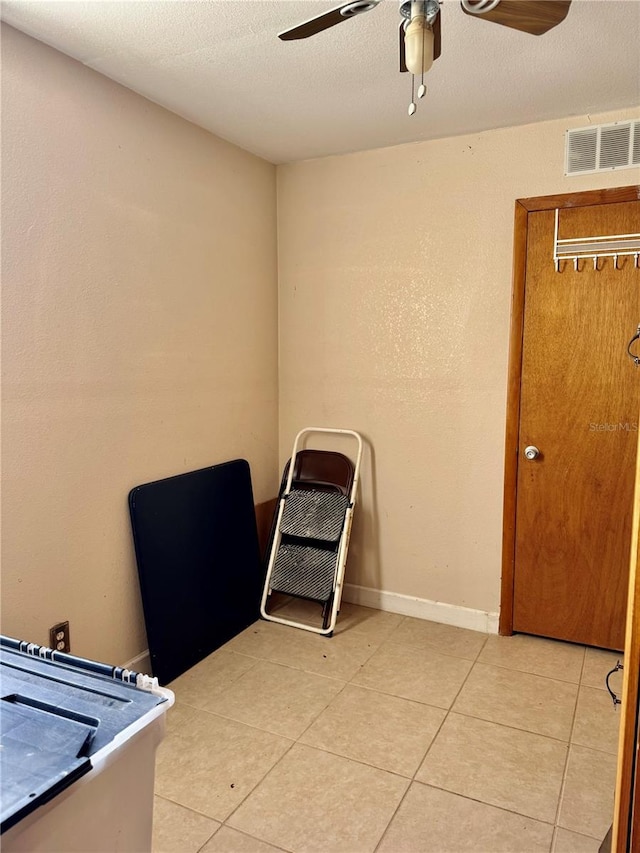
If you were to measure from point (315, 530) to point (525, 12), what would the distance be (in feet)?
7.99

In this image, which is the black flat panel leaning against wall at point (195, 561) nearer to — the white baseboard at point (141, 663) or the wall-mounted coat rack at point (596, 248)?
the white baseboard at point (141, 663)

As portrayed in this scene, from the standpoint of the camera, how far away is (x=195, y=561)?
2752mm

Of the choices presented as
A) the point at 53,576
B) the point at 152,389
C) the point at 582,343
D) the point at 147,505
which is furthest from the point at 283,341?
the point at 53,576

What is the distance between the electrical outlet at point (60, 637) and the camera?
2.19 meters

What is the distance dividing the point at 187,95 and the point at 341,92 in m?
0.64

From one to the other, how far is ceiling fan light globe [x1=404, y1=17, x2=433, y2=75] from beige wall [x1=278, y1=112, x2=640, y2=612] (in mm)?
1511

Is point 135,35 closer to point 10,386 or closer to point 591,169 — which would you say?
point 10,386

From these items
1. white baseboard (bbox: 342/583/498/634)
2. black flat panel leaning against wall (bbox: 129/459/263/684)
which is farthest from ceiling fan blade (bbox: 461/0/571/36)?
white baseboard (bbox: 342/583/498/634)

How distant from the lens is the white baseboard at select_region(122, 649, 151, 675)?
2.54 meters

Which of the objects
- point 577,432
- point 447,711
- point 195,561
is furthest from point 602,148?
point 195,561

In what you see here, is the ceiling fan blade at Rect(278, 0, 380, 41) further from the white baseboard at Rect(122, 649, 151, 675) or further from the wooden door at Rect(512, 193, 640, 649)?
the white baseboard at Rect(122, 649, 151, 675)

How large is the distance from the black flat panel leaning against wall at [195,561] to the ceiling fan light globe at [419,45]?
186cm

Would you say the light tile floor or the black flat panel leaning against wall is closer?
the light tile floor

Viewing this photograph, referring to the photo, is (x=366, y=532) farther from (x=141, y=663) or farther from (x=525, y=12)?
(x=525, y=12)
